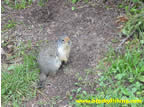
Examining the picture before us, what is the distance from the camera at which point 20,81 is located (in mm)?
3787

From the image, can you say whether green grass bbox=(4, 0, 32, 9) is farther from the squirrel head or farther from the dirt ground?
the squirrel head

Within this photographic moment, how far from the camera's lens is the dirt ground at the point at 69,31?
381cm

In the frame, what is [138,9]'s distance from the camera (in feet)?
15.6

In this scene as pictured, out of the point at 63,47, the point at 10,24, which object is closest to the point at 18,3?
the point at 10,24

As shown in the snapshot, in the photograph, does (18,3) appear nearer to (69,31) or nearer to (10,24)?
(10,24)

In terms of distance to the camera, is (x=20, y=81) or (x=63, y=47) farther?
(x=63, y=47)

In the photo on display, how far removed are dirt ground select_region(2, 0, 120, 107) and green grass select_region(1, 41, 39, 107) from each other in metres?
0.18

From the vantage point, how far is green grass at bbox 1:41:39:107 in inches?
143

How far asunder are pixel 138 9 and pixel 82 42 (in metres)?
1.45

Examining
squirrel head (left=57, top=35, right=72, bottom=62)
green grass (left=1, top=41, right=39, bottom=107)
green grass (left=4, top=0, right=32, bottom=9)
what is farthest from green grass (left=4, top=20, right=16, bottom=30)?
squirrel head (left=57, top=35, right=72, bottom=62)

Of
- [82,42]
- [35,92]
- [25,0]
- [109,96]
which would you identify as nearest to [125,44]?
[82,42]

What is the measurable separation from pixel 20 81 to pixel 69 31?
1629 mm

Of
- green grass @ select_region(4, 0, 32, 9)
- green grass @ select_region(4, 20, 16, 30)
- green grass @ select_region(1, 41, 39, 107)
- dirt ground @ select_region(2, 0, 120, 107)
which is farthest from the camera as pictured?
green grass @ select_region(4, 0, 32, 9)

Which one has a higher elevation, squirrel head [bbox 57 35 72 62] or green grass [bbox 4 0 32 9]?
green grass [bbox 4 0 32 9]
